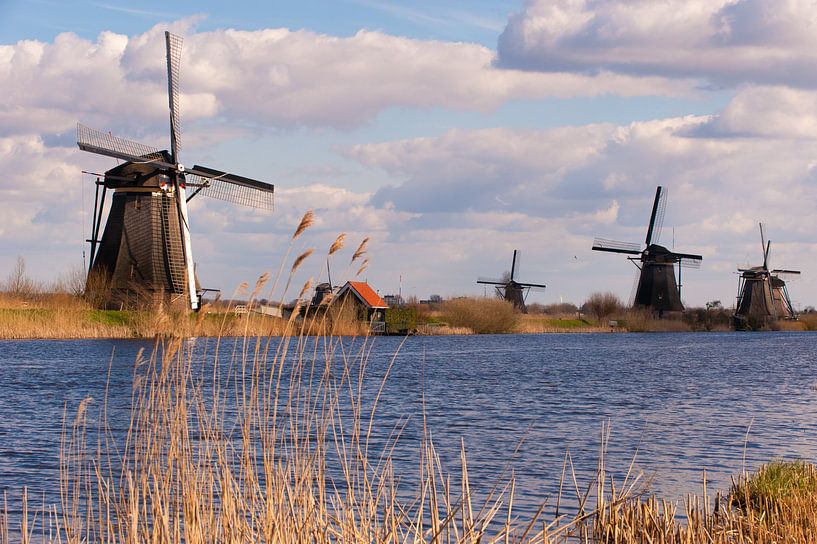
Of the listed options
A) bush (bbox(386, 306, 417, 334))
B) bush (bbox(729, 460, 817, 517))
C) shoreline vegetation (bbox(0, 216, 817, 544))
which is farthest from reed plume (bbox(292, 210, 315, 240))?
bush (bbox(386, 306, 417, 334))

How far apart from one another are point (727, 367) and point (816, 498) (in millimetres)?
22308

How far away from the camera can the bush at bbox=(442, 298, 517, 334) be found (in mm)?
53156

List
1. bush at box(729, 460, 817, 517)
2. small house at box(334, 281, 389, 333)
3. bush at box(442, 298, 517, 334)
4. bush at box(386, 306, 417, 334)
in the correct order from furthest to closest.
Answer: bush at box(442, 298, 517, 334) → bush at box(386, 306, 417, 334) → small house at box(334, 281, 389, 333) → bush at box(729, 460, 817, 517)

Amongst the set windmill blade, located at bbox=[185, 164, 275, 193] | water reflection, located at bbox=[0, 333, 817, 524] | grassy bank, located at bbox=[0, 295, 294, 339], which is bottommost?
water reflection, located at bbox=[0, 333, 817, 524]

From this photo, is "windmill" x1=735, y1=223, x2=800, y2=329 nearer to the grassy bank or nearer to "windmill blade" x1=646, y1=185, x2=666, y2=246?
"windmill blade" x1=646, y1=185, x2=666, y2=246

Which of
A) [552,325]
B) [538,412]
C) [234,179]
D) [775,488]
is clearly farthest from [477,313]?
[775,488]

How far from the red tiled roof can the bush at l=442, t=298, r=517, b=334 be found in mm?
5947

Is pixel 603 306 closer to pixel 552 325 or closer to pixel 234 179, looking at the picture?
pixel 552 325

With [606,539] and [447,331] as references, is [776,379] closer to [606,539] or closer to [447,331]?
[606,539]

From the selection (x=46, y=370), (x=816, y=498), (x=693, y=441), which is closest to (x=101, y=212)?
(x=46, y=370)

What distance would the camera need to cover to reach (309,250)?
4.07 m

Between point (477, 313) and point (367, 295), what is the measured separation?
7757 mm

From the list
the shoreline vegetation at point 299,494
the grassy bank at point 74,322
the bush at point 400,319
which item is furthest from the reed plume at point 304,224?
the bush at point 400,319

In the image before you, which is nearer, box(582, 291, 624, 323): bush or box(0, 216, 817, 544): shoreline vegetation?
box(0, 216, 817, 544): shoreline vegetation
